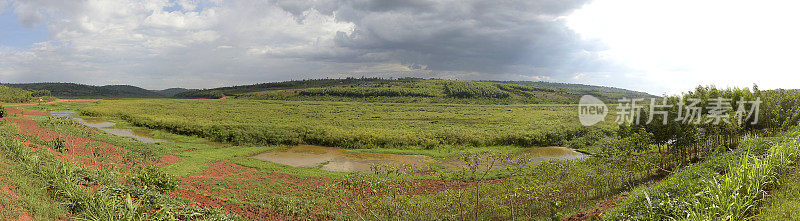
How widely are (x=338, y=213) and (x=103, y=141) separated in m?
27.7

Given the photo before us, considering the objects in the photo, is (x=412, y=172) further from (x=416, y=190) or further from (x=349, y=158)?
(x=349, y=158)

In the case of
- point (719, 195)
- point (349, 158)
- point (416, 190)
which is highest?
point (719, 195)

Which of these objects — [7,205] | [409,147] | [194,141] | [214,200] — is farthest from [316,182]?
[194,141]

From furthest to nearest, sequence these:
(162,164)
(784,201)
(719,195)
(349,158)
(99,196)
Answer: (349,158) < (162,164) < (99,196) < (784,201) < (719,195)

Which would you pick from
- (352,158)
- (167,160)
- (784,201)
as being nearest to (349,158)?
(352,158)

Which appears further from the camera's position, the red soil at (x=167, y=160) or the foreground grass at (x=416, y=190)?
the red soil at (x=167, y=160)

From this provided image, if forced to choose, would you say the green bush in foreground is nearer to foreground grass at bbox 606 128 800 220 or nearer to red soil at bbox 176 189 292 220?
red soil at bbox 176 189 292 220

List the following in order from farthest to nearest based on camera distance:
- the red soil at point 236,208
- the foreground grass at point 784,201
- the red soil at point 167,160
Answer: the red soil at point 167,160, the red soil at point 236,208, the foreground grass at point 784,201

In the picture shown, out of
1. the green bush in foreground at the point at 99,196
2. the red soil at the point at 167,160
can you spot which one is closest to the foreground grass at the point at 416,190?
the red soil at the point at 167,160

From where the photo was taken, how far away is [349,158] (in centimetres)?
3053

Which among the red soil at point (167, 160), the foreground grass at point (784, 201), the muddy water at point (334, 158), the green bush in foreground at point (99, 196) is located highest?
the foreground grass at point (784, 201)

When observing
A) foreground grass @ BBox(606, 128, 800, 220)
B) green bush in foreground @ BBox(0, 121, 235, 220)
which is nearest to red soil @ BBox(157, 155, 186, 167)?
green bush in foreground @ BBox(0, 121, 235, 220)

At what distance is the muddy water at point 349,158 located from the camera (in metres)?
27.5

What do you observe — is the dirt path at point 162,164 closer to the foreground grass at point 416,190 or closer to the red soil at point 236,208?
the red soil at point 236,208
